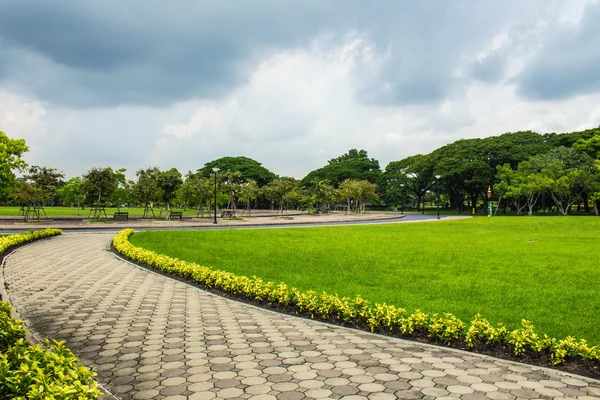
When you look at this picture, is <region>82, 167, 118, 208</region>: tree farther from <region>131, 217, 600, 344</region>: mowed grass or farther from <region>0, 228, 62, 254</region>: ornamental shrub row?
<region>131, 217, 600, 344</region>: mowed grass

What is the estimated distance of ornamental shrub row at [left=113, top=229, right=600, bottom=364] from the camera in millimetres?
4910

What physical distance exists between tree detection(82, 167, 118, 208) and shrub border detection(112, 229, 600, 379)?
31484 mm

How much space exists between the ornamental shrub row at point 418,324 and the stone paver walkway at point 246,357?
307 mm

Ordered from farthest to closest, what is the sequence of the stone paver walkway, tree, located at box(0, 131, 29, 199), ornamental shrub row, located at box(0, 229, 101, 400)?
tree, located at box(0, 131, 29, 199) < the stone paver walkway < ornamental shrub row, located at box(0, 229, 101, 400)

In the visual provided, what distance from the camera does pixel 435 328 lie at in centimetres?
554

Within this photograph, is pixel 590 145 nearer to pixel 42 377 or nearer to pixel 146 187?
pixel 146 187

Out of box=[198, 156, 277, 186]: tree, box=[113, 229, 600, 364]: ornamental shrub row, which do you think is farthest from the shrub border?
box=[198, 156, 277, 186]: tree

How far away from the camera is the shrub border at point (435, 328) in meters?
4.78

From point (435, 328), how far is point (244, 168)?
259ft

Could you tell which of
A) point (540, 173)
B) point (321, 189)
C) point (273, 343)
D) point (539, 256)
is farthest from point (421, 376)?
point (321, 189)

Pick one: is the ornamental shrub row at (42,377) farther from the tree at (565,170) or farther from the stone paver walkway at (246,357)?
the tree at (565,170)

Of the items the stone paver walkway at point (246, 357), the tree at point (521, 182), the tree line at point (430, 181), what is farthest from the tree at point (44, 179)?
the tree at point (521, 182)

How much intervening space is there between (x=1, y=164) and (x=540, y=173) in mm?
51900

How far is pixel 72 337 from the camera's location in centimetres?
566
